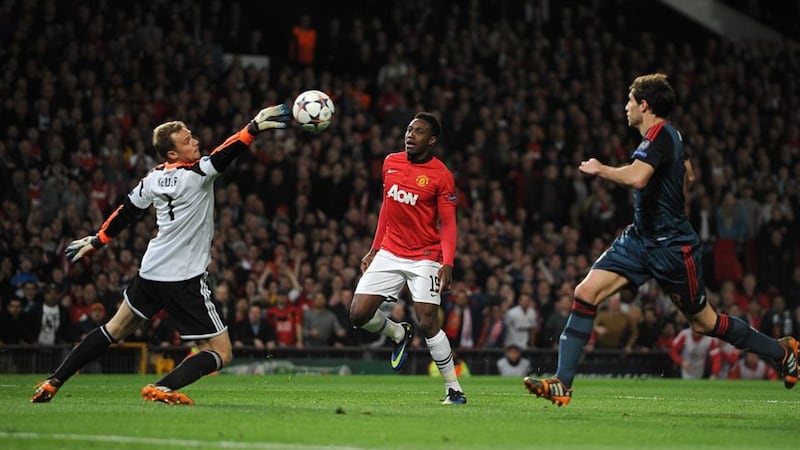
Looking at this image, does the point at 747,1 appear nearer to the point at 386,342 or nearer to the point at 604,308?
the point at 604,308

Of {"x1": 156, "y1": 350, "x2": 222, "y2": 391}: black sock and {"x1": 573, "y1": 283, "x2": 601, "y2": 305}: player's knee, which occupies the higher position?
{"x1": 573, "y1": 283, "x2": 601, "y2": 305}: player's knee

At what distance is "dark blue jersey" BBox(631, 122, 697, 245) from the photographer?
10.3m

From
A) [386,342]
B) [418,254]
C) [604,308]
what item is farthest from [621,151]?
[418,254]

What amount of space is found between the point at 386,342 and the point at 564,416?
11926mm

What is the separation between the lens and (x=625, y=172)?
32.5ft

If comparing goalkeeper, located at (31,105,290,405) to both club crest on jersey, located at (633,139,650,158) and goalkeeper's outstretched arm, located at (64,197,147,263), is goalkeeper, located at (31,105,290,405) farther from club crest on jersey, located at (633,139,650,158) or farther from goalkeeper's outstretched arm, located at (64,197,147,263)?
club crest on jersey, located at (633,139,650,158)

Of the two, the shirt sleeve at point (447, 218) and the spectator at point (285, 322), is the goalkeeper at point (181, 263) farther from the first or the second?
the spectator at point (285, 322)

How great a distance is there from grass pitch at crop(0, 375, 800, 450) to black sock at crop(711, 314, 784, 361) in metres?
0.56

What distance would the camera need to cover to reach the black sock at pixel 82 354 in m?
11.0

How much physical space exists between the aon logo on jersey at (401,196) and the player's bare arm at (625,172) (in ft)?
8.24

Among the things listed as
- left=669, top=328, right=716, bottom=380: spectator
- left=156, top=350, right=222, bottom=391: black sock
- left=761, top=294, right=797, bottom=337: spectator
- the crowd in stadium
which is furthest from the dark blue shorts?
left=761, top=294, right=797, bottom=337: spectator

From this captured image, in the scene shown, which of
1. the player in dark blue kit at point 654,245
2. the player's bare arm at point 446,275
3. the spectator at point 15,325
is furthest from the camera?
the spectator at point 15,325

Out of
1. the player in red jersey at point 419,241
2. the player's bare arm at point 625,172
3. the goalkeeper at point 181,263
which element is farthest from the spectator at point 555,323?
the player's bare arm at point 625,172

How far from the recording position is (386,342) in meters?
22.4
